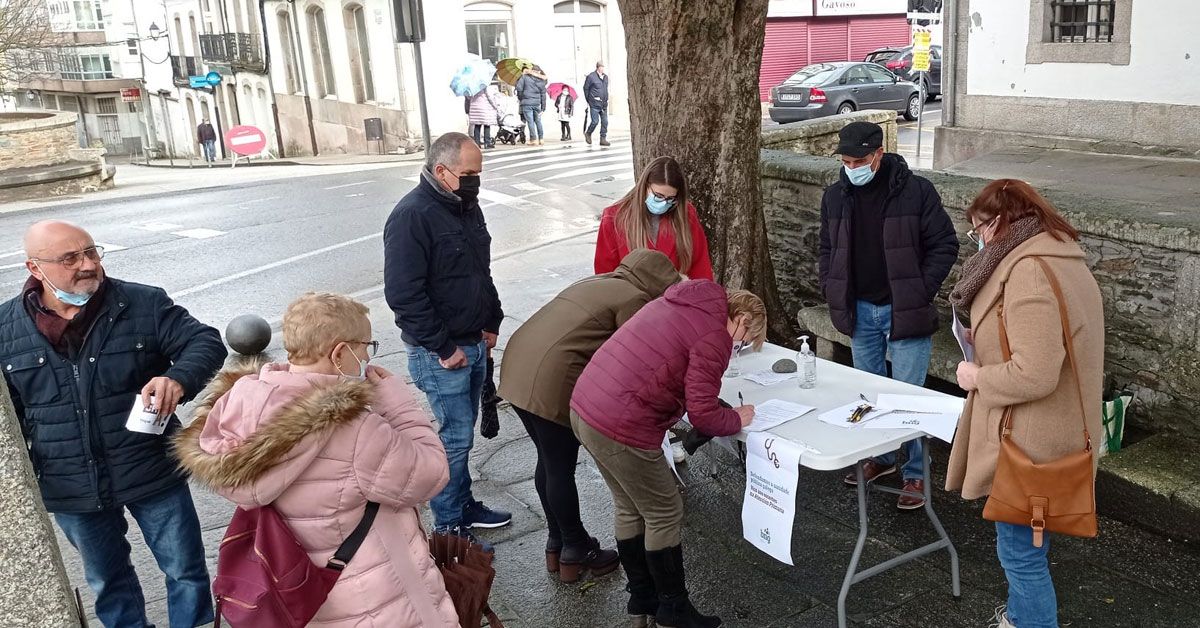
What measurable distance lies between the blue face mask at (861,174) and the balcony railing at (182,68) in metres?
42.5

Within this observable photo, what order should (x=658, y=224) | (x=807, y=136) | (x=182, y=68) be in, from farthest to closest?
(x=182, y=68)
(x=807, y=136)
(x=658, y=224)

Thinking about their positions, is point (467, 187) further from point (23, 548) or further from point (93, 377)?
point (23, 548)

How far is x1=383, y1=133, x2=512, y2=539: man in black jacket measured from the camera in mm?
4516

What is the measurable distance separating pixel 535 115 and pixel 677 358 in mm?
22310

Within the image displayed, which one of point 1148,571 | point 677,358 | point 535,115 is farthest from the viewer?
point 535,115

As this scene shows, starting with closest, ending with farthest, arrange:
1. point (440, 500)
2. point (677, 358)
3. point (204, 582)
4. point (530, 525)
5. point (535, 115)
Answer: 1. point (677, 358)
2. point (204, 582)
3. point (440, 500)
4. point (530, 525)
5. point (535, 115)

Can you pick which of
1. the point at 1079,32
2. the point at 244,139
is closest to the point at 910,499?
the point at 1079,32

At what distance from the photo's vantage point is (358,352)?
124 inches

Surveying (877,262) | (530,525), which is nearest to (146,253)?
(530,525)

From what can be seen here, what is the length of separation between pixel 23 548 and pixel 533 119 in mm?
23486

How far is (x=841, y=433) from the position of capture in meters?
4.03

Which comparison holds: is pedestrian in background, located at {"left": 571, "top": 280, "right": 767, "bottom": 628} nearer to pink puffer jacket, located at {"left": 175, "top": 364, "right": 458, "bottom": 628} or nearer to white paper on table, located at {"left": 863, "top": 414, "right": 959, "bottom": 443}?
white paper on table, located at {"left": 863, "top": 414, "right": 959, "bottom": 443}

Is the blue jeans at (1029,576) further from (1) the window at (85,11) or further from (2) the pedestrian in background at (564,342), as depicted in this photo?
(1) the window at (85,11)

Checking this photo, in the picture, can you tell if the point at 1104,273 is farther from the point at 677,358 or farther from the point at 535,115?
the point at 535,115
